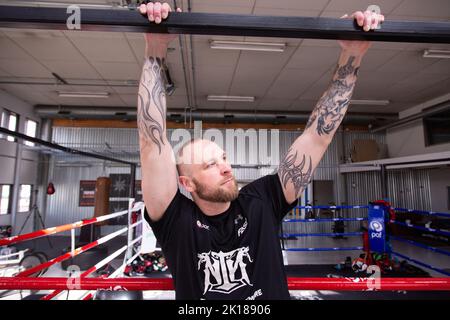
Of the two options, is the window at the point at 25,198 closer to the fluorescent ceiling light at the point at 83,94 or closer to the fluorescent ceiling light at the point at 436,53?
the fluorescent ceiling light at the point at 83,94

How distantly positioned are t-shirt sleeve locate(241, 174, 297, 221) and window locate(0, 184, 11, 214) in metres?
8.30

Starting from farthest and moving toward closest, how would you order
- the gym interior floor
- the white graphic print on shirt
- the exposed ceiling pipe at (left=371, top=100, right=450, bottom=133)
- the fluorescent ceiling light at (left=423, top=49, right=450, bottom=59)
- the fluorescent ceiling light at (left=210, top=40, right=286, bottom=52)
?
the exposed ceiling pipe at (left=371, top=100, right=450, bottom=133), the fluorescent ceiling light at (left=423, top=49, right=450, bottom=59), the fluorescent ceiling light at (left=210, top=40, right=286, bottom=52), the gym interior floor, the white graphic print on shirt

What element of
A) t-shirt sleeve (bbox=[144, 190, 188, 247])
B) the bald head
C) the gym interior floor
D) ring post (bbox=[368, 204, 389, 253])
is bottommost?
the gym interior floor

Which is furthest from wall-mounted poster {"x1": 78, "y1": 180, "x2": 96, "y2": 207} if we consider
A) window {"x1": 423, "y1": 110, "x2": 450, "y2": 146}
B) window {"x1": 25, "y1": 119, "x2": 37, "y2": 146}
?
window {"x1": 423, "y1": 110, "x2": 450, "y2": 146}

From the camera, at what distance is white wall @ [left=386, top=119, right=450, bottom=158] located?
7.42m

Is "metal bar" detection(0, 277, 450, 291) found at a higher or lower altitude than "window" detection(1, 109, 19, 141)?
lower

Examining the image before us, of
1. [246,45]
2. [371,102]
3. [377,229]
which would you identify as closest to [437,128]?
[371,102]

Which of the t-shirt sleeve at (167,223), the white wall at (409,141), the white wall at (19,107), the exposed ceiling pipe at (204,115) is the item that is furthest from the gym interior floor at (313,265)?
the exposed ceiling pipe at (204,115)

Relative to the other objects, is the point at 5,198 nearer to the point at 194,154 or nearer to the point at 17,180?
the point at 17,180

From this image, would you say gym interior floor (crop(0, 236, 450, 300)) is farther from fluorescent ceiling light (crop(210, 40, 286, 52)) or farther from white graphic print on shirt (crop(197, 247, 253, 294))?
fluorescent ceiling light (crop(210, 40, 286, 52))

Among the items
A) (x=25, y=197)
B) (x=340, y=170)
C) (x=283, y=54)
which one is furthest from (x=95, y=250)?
(x=340, y=170)

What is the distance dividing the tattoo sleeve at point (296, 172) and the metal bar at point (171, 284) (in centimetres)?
49

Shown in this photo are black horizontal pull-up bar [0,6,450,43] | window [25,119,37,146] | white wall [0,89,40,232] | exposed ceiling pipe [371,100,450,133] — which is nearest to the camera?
black horizontal pull-up bar [0,6,450,43]

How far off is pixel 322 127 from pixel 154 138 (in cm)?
75
